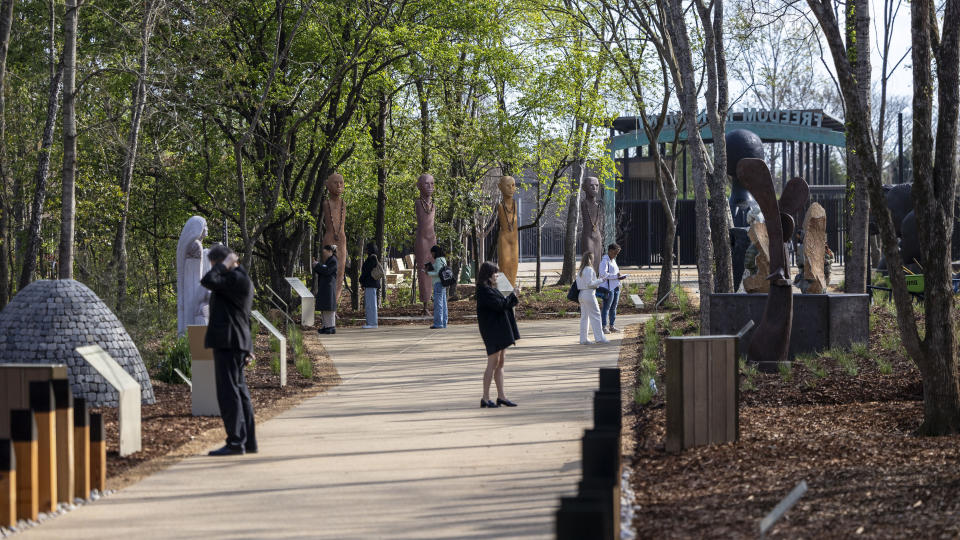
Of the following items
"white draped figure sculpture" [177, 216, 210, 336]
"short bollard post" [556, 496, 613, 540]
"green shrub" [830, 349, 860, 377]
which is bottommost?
"green shrub" [830, 349, 860, 377]

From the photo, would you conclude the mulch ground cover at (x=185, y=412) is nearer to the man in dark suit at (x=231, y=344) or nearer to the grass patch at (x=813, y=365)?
the man in dark suit at (x=231, y=344)

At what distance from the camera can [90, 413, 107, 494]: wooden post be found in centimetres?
695

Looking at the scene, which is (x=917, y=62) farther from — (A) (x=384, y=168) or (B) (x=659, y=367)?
(A) (x=384, y=168)

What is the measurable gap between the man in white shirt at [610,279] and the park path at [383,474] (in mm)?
5072

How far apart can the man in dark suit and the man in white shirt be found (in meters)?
9.35

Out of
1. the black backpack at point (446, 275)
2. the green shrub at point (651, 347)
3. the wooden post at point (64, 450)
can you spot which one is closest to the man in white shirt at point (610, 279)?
the green shrub at point (651, 347)

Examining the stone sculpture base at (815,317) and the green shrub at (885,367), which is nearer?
the green shrub at (885,367)

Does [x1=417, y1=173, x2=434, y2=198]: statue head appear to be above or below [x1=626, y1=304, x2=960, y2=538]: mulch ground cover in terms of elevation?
above

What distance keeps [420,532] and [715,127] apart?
11.1 m

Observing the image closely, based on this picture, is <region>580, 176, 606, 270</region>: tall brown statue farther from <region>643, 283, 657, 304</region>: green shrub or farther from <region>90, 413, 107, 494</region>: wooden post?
<region>90, 413, 107, 494</region>: wooden post

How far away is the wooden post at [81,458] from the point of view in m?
6.75

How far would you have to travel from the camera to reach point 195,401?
10320mm

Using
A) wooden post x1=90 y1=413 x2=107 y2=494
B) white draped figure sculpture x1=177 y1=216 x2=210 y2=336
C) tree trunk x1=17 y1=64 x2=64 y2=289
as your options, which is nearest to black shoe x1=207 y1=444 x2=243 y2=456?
wooden post x1=90 y1=413 x2=107 y2=494

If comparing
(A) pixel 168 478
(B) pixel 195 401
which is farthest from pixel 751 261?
(A) pixel 168 478
